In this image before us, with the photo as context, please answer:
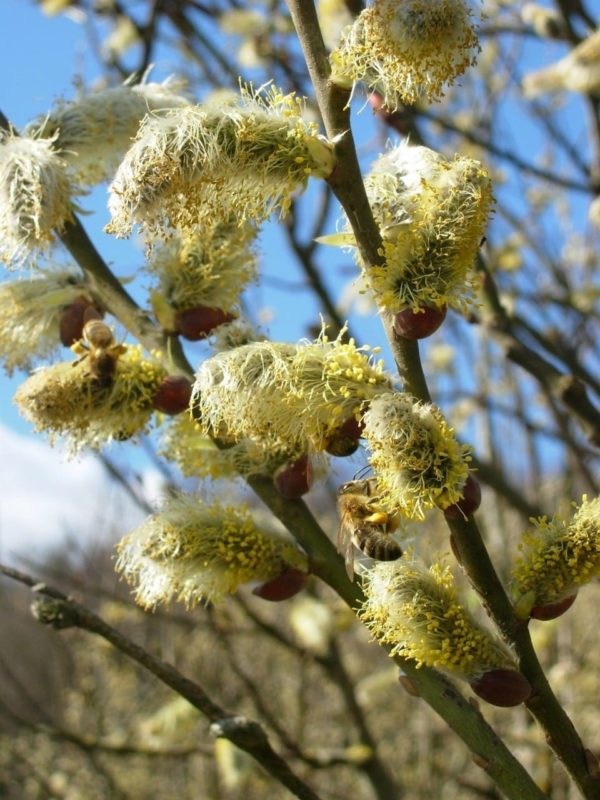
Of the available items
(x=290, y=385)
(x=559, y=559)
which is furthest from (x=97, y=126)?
(x=559, y=559)

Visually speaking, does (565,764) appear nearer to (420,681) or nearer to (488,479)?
(420,681)

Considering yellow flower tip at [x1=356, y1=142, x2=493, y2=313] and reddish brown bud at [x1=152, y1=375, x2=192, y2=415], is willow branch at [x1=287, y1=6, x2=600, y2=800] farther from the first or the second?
reddish brown bud at [x1=152, y1=375, x2=192, y2=415]

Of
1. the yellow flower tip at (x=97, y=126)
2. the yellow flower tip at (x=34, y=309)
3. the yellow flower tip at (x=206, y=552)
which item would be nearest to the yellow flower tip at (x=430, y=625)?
the yellow flower tip at (x=206, y=552)

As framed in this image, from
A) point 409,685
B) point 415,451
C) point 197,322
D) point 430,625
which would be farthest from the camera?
point 197,322

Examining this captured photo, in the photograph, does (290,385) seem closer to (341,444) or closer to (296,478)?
(341,444)

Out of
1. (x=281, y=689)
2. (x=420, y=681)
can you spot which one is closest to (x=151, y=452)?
(x=420, y=681)

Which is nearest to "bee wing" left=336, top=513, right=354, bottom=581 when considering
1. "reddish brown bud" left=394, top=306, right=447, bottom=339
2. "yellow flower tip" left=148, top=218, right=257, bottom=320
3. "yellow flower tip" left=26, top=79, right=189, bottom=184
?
"reddish brown bud" left=394, top=306, right=447, bottom=339
